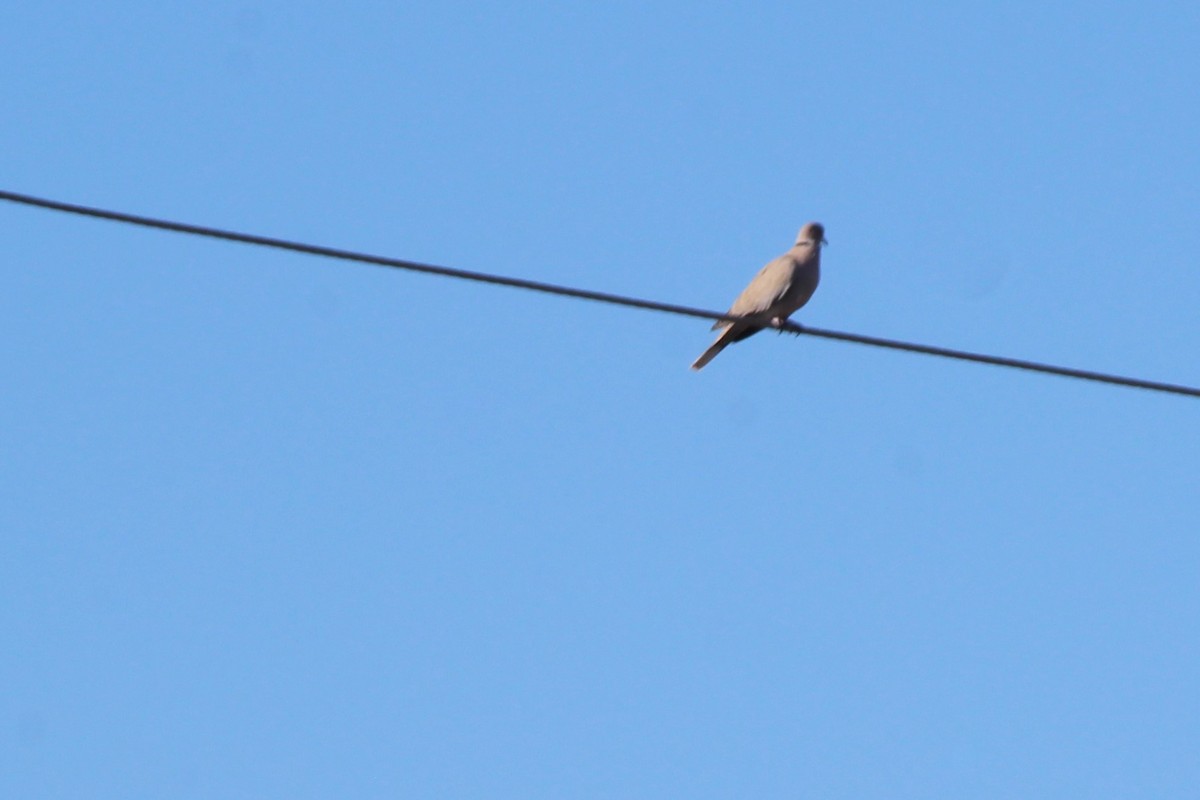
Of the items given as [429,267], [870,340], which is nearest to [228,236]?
[429,267]

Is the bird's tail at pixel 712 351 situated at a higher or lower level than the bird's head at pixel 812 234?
lower

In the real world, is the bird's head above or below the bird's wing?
above

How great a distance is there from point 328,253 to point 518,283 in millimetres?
659

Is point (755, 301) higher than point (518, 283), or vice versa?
point (755, 301)

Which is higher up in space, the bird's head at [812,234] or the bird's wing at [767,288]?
the bird's head at [812,234]

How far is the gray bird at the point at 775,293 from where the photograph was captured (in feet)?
38.5

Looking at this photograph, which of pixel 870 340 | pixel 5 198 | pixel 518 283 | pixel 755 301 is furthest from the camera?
pixel 755 301

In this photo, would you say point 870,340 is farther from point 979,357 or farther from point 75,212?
point 75,212

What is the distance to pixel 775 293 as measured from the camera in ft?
38.8

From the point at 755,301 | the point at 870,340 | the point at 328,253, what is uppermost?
the point at 755,301

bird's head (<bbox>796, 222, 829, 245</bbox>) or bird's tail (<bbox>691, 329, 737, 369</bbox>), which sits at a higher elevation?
bird's head (<bbox>796, 222, 829, 245</bbox>)

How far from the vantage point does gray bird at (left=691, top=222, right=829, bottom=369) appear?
38.5 feet

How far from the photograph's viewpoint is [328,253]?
6621 mm

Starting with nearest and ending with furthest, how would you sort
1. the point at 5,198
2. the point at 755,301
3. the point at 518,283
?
the point at 5,198, the point at 518,283, the point at 755,301
